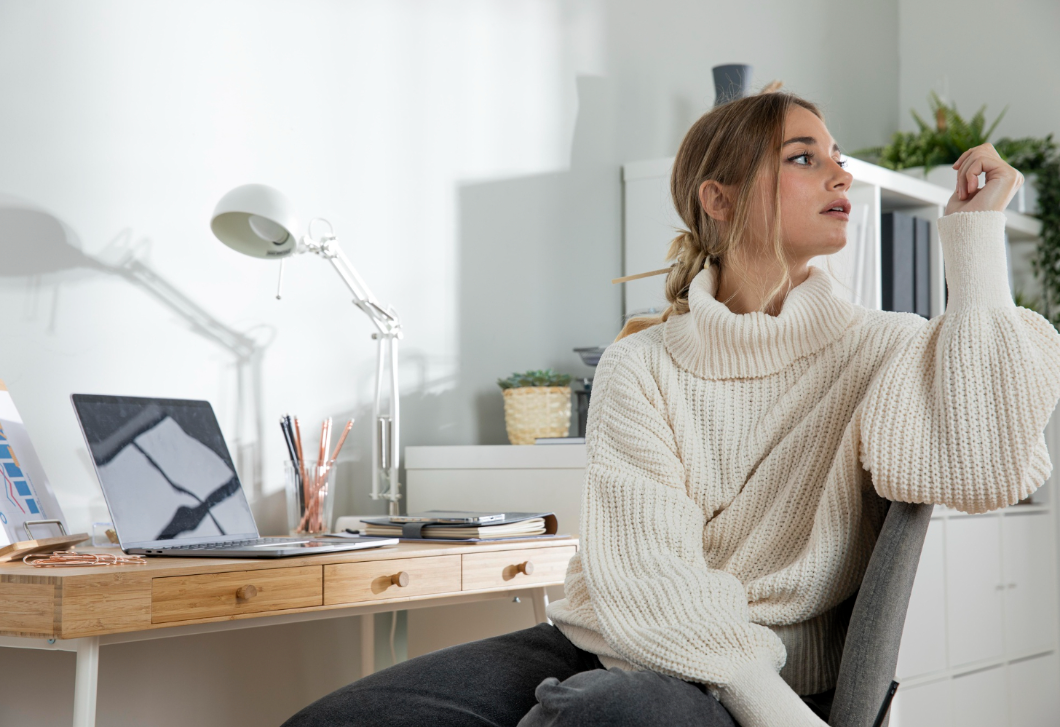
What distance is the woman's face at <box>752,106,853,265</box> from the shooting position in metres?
1.30

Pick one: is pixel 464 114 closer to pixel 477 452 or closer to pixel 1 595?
pixel 477 452

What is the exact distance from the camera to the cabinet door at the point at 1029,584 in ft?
8.96

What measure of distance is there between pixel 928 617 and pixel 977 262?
4.68 feet

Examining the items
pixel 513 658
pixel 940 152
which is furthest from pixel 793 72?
pixel 513 658

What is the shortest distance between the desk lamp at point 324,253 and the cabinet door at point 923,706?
1126 millimetres

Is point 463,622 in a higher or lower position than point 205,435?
lower

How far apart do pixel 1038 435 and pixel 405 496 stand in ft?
4.72

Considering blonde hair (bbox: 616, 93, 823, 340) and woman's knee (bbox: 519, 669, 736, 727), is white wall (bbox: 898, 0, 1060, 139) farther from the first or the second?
woman's knee (bbox: 519, 669, 736, 727)

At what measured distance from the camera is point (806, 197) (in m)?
1.30

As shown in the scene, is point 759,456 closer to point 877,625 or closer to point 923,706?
point 877,625

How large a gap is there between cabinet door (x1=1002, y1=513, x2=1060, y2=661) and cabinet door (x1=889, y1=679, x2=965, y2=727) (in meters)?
0.49

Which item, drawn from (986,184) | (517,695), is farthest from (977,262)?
(517,695)

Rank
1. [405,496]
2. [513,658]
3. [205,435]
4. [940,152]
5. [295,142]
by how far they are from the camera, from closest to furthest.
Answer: [513,658], [205,435], [295,142], [405,496], [940,152]

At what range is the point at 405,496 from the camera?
7.20ft
